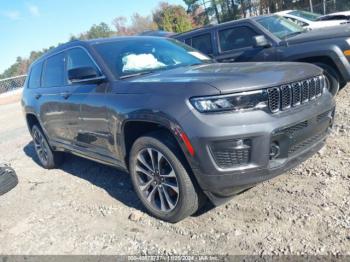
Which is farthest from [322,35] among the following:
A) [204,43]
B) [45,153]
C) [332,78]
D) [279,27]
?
[45,153]

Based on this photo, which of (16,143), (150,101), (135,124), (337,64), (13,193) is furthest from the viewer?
(16,143)

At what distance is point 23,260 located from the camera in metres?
3.50

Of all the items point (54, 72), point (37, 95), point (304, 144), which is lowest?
point (304, 144)

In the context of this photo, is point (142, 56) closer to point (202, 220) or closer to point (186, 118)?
point (186, 118)

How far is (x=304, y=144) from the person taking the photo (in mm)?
3324

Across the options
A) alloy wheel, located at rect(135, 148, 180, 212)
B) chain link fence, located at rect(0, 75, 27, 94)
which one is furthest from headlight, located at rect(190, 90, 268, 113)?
chain link fence, located at rect(0, 75, 27, 94)

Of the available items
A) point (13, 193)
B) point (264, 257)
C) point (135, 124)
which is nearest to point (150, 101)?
point (135, 124)

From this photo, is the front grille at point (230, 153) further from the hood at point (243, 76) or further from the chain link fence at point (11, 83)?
the chain link fence at point (11, 83)

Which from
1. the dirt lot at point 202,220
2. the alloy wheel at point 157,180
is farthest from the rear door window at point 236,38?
the alloy wheel at point 157,180

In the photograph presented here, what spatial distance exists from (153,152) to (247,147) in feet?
3.16

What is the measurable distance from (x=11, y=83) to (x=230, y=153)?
934 inches

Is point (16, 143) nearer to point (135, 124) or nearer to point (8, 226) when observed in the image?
point (8, 226)

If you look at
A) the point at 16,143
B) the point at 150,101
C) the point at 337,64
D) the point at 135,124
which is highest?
the point at 150,101

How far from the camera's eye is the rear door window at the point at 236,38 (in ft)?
23.3
